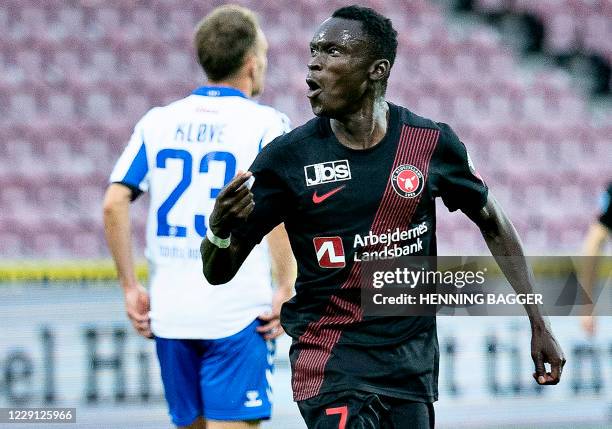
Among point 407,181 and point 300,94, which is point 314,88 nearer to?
point 407,181

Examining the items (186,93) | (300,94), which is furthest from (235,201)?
(300,94)

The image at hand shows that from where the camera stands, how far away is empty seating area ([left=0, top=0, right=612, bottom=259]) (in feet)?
31.1

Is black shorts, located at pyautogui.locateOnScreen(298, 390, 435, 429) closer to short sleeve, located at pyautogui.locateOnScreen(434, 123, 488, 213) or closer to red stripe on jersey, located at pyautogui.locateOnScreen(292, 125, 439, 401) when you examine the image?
red stripe on jersey, located at pyautogui.locateOnScreen(292, 125, 439, 401)

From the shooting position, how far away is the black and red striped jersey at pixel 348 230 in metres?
3.36

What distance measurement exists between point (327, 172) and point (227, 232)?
37 centimetres

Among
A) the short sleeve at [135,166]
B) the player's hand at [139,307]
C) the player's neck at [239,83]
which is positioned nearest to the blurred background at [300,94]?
the player's hand at [139,307]

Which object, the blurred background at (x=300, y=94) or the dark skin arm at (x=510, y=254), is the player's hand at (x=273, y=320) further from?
the blurred background at (x=300, y=94)

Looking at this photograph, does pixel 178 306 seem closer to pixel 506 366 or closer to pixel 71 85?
pixel 506 366

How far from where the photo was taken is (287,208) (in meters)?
3.44

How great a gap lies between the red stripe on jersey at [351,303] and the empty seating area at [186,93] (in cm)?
600

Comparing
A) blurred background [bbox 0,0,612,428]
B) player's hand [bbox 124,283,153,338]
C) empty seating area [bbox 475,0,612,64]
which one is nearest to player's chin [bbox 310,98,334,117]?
player's hand [bbox 124,283,153,338]

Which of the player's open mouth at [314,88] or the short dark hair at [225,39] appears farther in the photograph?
the short dark hair at [225,39]

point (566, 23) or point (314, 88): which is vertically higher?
point (566, 23)

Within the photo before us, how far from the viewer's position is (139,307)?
4488 millimetres
